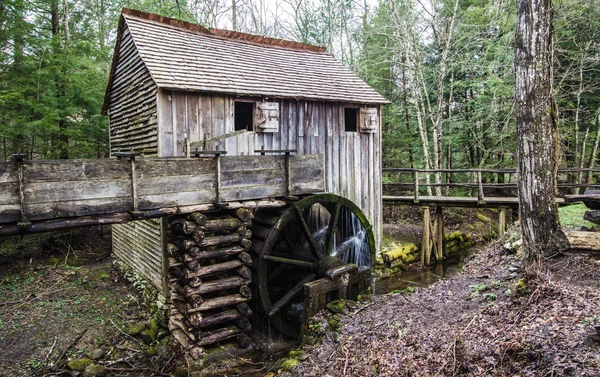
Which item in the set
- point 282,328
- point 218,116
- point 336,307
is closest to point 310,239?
point 336,307

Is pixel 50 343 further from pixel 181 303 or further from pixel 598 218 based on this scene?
pixel 598 218

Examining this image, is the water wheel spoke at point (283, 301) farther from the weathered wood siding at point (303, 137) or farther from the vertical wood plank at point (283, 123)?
the vertical wood plank at point (283, 123)

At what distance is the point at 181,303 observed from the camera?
6.42 m

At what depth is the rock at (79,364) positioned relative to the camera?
5922 millimetres

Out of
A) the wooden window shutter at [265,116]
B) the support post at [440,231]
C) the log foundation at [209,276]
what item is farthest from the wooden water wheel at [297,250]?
the support post at [440,231]

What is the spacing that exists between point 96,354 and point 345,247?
553cm

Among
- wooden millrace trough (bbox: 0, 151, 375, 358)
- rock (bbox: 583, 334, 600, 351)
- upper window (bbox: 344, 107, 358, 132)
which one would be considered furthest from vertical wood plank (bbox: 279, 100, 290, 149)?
rock (bbox: 583, 334, 600, 351)

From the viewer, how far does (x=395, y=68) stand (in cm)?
1803

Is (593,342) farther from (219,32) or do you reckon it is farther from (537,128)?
(219,32)

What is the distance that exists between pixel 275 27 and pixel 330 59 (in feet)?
31.8

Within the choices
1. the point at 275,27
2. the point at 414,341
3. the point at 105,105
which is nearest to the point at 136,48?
the point at 105,105

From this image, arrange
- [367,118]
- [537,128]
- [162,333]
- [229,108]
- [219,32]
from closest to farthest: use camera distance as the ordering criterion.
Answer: [537,128] < [162,333] < [229,108] < [367,118] < [219,32]

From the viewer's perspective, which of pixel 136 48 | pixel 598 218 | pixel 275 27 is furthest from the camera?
pixel 275 27

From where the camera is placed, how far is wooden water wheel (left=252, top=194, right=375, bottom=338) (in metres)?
6.92
